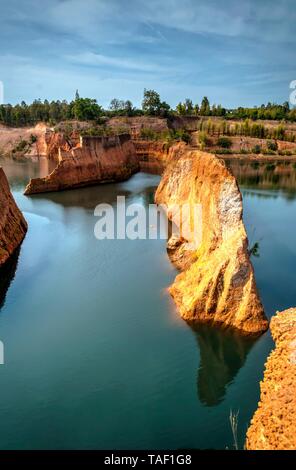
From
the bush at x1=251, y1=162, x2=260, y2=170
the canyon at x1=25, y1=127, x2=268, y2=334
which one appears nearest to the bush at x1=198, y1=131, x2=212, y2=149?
the bush at x1=251, y1=162, x2=260, y2=170

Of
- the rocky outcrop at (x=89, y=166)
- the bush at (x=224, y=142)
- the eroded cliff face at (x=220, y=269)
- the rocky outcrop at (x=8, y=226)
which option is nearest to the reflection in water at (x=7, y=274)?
the rocky outcrop at (x=8, y=226)

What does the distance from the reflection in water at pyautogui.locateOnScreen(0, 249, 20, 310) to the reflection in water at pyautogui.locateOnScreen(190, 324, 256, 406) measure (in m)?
11.3

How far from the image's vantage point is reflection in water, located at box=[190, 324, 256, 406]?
13883 millimetres

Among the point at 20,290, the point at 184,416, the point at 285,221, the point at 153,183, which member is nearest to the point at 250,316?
the point at 184,416

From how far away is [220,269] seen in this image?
57.5 ft

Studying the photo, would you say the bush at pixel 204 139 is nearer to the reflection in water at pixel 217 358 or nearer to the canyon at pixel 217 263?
the canyon at pixel 217 263

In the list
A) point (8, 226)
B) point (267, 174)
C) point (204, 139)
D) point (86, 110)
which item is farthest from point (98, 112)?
point (8, 226)

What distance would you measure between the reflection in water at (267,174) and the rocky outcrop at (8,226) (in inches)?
1324

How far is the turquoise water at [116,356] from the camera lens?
12.1m

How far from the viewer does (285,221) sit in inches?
1412

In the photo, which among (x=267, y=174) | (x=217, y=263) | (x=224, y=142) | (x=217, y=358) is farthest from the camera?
(x=224, y=142)

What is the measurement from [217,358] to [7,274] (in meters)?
15.1

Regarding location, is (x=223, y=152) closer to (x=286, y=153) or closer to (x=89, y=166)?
(x=286, y=153)
